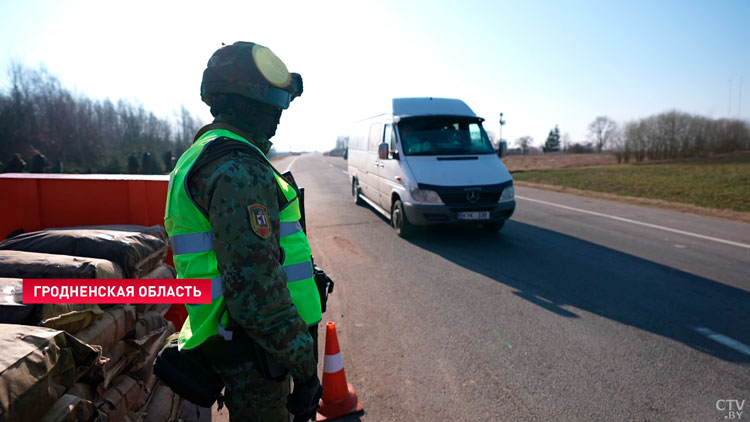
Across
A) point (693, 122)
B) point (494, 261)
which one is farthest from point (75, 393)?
point (693, 122)

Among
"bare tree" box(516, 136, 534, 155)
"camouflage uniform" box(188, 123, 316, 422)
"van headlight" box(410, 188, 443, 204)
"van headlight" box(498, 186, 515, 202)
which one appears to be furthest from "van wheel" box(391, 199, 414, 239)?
A: "bare tree" box(516, 136, 534, 155)

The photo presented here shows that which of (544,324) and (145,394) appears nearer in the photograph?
(145,394)

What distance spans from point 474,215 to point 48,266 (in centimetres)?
624

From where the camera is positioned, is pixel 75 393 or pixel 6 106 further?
pixel 6 106

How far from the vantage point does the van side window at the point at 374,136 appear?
9.45m

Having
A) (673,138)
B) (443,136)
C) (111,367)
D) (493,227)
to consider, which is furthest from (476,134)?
(673,138)

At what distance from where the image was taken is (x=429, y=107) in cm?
855

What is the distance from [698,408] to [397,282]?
330 cm

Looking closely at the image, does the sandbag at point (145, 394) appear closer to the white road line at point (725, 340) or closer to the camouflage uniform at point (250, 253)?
the camouflage uniform at point (250, 253)

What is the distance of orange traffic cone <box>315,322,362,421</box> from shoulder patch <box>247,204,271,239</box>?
5.52ft

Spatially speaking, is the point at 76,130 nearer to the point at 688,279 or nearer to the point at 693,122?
the point at 688,279

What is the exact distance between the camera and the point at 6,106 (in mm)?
33000

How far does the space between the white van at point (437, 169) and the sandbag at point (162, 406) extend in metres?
5.19

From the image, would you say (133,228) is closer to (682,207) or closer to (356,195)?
(356,195)
